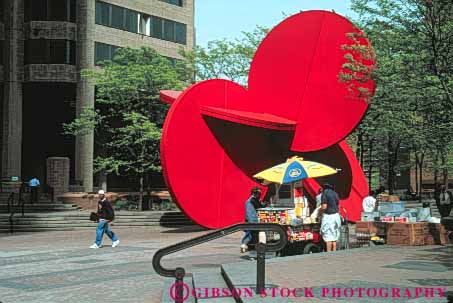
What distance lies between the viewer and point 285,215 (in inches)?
562

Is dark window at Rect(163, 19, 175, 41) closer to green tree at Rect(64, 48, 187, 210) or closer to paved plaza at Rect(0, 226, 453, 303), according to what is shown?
green tree at Rect(64, 48, 187, 210)

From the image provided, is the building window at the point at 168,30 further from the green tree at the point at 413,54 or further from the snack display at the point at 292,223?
the snack display at the point at 292,223

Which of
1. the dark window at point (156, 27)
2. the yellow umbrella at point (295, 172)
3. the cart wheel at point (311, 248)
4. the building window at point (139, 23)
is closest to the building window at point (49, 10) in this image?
the building window at point (139, 23)

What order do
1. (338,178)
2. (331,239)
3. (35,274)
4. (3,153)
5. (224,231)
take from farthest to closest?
(3,153)
(338,178)
(331,239)
(35,274)
(224,231)

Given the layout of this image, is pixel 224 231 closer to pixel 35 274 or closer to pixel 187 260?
pixel 35 274

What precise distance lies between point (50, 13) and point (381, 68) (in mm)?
35574

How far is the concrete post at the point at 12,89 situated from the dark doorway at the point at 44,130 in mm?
2174

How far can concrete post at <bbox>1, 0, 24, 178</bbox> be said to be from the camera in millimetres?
47750

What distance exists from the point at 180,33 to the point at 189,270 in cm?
4627

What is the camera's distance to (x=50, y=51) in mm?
47406

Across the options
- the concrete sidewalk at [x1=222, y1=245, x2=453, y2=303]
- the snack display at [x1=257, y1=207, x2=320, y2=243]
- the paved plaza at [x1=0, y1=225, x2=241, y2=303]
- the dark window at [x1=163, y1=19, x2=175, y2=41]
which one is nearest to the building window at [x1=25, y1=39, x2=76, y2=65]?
the dark window at [x1=163, y1=19, x2=175, y2=41]

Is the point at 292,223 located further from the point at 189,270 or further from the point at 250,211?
the point at 189,270

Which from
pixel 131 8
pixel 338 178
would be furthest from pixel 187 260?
pixel 131 8

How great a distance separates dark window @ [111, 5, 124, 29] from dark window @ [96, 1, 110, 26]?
0.57m
